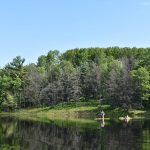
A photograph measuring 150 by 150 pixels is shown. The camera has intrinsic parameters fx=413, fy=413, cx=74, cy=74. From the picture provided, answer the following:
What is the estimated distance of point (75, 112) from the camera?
138m

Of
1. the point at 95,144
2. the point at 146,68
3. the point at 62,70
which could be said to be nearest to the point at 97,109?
the point at 146,68

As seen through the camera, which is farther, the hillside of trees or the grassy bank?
the hillside of trees

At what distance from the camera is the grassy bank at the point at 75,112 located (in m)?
124

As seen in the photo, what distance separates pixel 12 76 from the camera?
17575 cm

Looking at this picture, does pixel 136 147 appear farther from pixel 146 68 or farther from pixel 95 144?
pixel 146 68

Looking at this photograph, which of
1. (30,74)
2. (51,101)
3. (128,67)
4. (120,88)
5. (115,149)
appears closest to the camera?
(115,149)

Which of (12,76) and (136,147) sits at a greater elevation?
(12,76)

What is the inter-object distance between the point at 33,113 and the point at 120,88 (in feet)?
120

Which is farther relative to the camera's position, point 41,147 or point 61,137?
point 61,137

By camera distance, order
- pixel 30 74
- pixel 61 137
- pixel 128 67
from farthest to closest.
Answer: pixel 30 74 → pixel 128 67 → pixel 61 137

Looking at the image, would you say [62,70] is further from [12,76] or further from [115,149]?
[115,149]

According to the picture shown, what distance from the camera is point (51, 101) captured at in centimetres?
16238

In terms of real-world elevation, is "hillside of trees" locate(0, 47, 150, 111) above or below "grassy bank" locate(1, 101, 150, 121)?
above

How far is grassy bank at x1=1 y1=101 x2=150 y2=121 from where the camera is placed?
12394 centimetres
